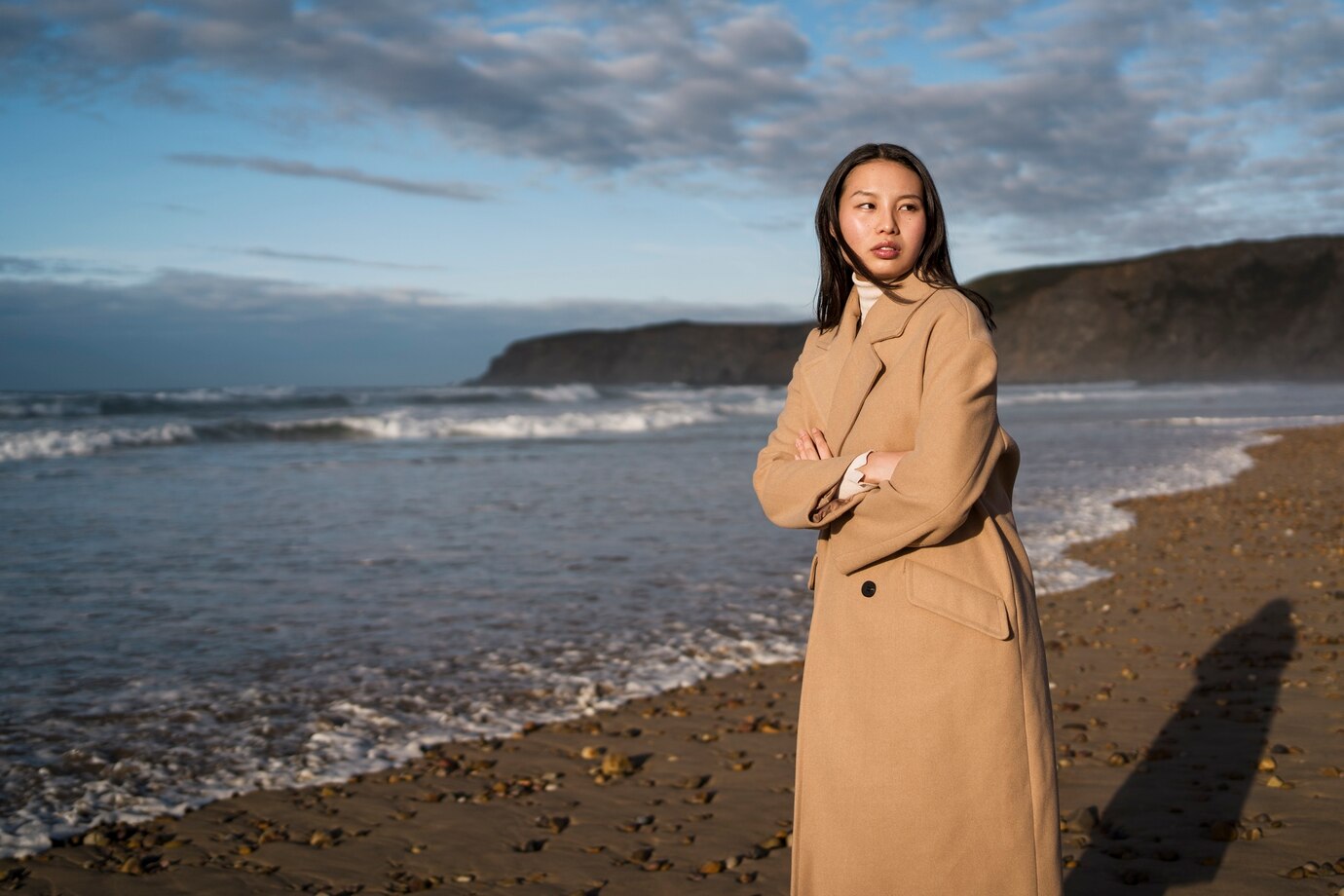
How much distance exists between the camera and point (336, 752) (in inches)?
179

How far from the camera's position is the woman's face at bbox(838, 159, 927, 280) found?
2.09m

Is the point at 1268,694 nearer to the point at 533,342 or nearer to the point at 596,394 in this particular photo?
the point at 596,394

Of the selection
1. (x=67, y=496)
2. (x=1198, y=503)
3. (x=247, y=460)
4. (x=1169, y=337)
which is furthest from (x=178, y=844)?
(x=1169, y=337)

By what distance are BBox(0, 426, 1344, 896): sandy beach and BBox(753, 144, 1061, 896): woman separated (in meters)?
0.12

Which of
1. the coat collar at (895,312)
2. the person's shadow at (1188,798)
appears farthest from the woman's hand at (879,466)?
the person's shadow at (1188,798)

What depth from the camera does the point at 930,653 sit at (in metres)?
1.93

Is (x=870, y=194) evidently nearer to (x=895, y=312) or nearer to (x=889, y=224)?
(x=889, y=224)

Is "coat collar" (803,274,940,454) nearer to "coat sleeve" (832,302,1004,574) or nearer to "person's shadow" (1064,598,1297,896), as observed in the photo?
"coat sleeve" (832,302,1004,574)

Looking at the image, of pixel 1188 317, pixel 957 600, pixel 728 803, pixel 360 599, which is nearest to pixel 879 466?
pixel 957 600

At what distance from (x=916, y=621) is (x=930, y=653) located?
0.21 ft

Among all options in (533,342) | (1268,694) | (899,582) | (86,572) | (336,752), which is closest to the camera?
(899,582)

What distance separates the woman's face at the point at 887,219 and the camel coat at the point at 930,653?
0.32 ft

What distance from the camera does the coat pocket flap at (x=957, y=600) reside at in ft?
6.23

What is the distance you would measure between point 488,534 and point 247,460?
11.4 metres
